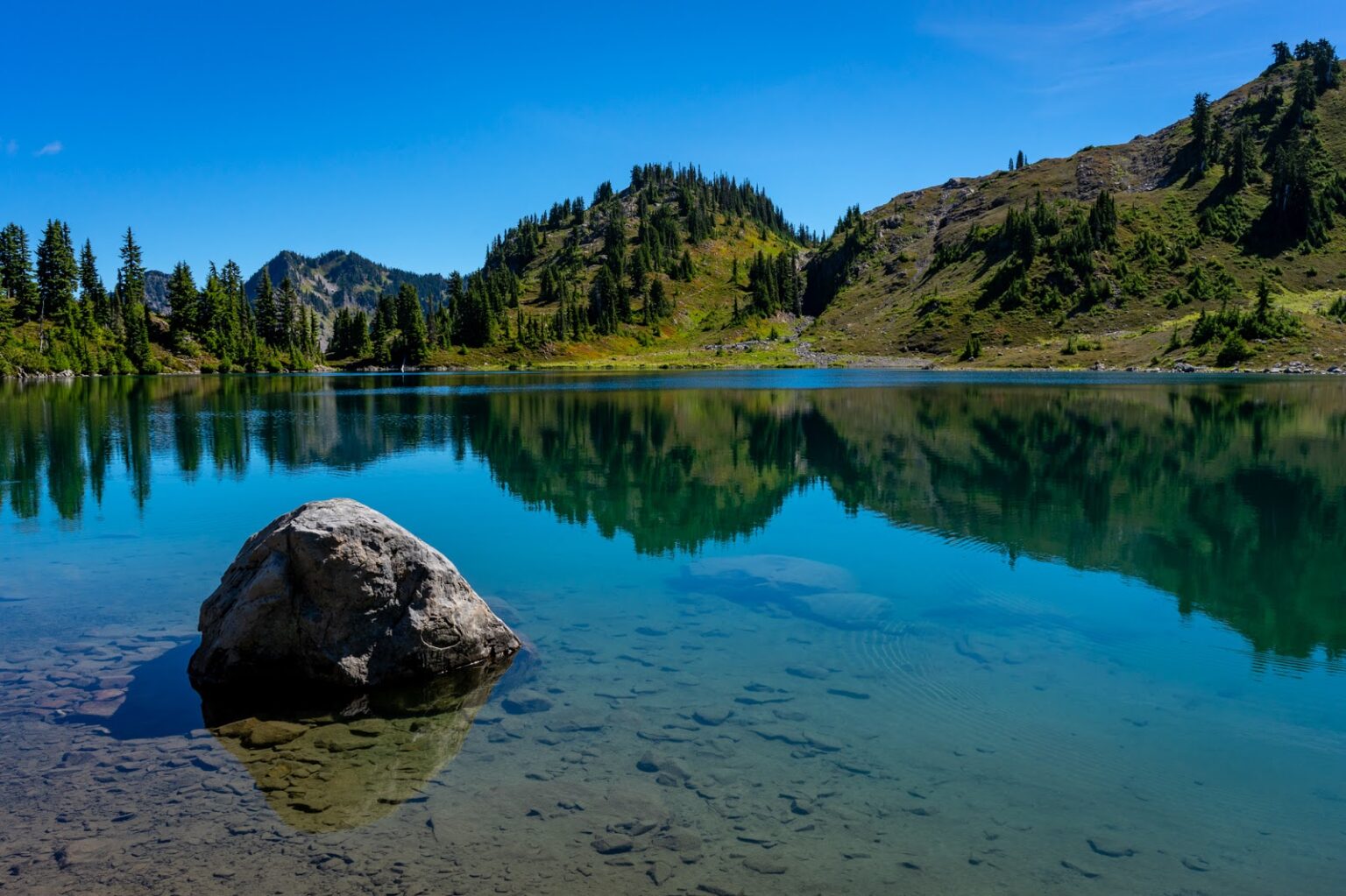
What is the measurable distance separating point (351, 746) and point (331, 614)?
8.84ft

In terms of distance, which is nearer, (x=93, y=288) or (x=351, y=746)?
(x=351, y=746)

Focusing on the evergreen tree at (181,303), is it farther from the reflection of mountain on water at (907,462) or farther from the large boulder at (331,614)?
the large boulder at (331,614)

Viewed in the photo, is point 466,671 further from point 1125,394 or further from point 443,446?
point 1125,394

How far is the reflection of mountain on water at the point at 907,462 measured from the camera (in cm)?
2245

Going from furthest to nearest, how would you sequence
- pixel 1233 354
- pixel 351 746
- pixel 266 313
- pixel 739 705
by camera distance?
1. pixel 266 313
2. pixel 1233 354
3. pixel 739 705
4. pixel 351 746

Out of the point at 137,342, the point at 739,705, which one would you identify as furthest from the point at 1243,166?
the point at 137,342

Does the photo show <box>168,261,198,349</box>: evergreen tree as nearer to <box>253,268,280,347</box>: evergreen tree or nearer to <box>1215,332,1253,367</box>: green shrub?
<box>253,268,280,347</box>: evergreen tree

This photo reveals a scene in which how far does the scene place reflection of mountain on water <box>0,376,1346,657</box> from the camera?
22453mm

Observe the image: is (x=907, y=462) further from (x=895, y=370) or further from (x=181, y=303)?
(x=181, y=303)

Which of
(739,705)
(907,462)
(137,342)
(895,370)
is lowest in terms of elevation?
(739,705)

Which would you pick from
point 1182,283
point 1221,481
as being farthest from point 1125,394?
point 1182,283

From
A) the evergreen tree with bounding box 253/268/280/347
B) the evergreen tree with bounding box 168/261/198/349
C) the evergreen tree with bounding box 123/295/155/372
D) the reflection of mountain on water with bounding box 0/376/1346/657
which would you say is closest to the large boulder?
the reflection of mountain on water with bounding box 0/376/1346/657

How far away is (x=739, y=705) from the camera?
39.7 feet

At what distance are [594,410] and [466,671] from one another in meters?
56.4
